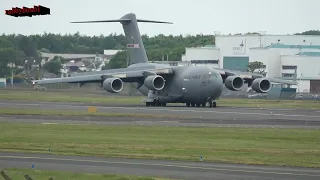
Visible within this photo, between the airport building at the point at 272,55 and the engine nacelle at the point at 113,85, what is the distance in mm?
53859

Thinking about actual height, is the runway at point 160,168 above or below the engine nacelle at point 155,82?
below

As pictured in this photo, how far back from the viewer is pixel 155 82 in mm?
71000

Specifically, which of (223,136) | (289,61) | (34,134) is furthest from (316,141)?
(289,61)

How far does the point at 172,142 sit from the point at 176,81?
33.8 meters

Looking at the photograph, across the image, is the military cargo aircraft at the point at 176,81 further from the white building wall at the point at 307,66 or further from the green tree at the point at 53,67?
the white building wall at the point at 307,66

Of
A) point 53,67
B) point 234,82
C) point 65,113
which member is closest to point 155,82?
point 234,82

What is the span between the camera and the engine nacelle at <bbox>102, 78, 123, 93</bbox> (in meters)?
69.6

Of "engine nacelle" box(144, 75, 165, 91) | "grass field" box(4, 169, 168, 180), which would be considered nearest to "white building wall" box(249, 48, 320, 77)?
"engine nacelle" box(144, 75, 165, 91)

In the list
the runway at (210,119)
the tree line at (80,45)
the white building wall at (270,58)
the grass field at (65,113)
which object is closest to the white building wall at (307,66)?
the white building wall at (270,58)

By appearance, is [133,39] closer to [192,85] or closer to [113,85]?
[113,85]

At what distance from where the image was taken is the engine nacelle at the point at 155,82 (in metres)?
70.2

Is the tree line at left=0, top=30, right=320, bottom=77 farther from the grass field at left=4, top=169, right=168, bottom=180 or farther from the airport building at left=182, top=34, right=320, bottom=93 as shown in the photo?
the grass field at left=4, top=169, right=168, bottom=180

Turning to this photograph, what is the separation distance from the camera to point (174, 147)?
119ft

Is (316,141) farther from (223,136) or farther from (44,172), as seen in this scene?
(44,172)
